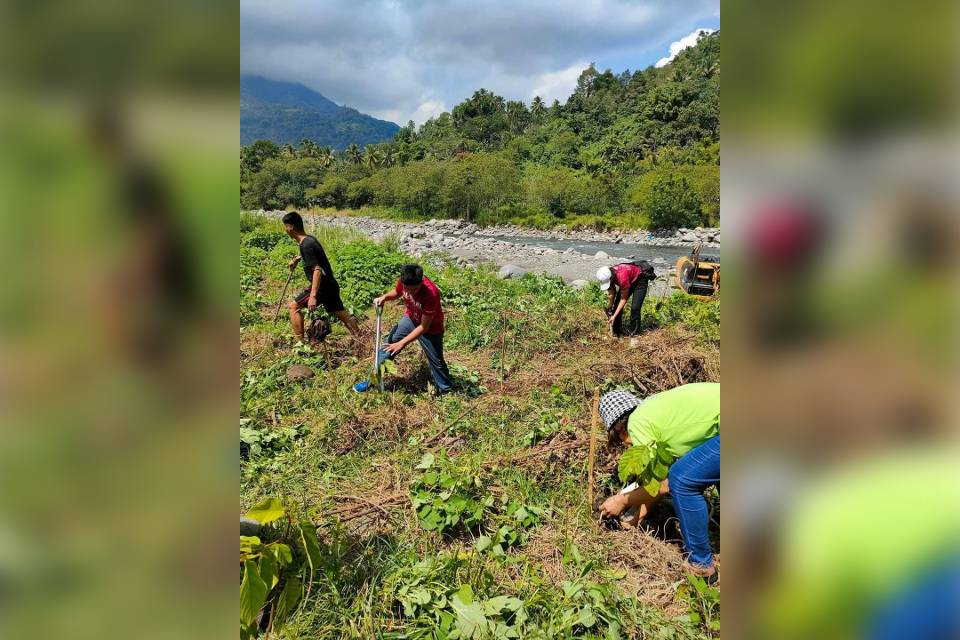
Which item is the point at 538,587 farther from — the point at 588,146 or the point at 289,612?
the point at 588,146

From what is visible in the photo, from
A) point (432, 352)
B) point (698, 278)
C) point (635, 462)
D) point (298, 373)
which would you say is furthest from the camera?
point (698, 278)

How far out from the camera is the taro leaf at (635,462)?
9.59ft

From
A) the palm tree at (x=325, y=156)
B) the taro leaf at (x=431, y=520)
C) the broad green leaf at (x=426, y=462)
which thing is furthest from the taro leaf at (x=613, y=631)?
the palm tree at (x=325, y=156)

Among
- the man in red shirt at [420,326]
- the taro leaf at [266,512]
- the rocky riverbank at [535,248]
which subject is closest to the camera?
the taro leaf at [266,512]

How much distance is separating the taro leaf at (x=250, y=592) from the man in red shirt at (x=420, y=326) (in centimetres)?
314

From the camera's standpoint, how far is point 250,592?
1.89 meters

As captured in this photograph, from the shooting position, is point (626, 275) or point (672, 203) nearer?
point (626, 275)

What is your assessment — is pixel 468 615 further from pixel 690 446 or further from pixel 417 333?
pixel 417 333

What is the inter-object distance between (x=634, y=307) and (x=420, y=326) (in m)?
3.66

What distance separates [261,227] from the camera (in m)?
18.2

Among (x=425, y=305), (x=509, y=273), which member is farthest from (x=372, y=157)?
(x=425, y=305)

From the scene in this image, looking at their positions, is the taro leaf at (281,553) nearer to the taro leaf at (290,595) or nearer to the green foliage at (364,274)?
the taro leaf at (290,595)

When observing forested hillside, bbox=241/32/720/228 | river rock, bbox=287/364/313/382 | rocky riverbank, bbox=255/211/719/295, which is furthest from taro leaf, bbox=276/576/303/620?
forested hillside, bbox=241/32/720/228
